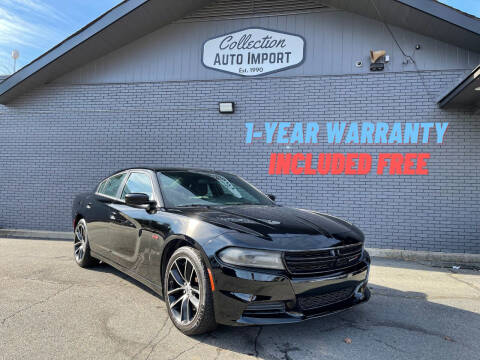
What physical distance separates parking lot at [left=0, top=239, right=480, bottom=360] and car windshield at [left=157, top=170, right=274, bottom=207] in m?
1.11

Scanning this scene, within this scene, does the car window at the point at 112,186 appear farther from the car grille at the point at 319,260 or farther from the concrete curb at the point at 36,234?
the concrete curb at the point at 36,234

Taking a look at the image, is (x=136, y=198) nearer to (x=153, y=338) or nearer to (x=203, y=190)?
(x=203, y=190)

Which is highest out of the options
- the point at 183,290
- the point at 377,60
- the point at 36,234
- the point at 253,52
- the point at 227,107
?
the point at 253,52

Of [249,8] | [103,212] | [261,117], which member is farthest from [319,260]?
[249,8]

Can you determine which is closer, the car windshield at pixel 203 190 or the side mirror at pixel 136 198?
the side mirror at pixel 136 198

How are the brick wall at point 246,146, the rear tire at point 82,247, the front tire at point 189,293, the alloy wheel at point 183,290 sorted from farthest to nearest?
the brick wall at point 246,146 < the rear tire at point 82,247 < the alloy wheel at point 183,290 < the front tire at point 189,293

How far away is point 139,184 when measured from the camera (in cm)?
397

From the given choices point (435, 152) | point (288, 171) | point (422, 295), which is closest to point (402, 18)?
point (435, 152)

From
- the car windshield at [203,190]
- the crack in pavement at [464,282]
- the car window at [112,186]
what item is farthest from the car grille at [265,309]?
the crack in pavement at [464,282]

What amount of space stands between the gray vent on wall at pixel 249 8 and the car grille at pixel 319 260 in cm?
655

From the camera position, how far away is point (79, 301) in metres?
3.57

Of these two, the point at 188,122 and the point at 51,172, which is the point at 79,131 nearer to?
the point at 51,172

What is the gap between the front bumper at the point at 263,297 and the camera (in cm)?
246

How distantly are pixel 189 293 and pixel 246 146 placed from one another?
17.2ft
